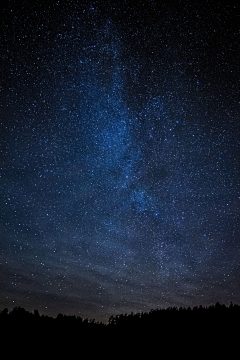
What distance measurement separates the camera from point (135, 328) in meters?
35.0

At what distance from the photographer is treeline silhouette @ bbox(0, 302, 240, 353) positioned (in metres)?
26.2

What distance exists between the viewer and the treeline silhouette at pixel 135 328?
2623 cm

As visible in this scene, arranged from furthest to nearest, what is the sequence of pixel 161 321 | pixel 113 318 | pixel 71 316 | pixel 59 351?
1. pixel 71 316
2. pixel 113 318
3. pixel 161 321
4. pixel 59 351

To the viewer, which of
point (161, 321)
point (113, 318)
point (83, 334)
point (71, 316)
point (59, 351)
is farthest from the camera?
point (71, 316)

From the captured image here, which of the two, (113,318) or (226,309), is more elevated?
(226,309)

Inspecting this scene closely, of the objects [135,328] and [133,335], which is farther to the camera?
[135,328]

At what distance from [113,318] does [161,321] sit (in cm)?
1114

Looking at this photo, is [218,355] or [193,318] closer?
[218,355]

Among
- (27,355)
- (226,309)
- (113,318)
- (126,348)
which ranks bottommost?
(27,355)

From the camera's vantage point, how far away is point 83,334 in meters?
37.3

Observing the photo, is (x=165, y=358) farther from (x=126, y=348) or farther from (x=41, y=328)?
(x=41, y=328)

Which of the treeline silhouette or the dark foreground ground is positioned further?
the treeline silhouette

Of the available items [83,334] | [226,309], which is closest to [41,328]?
[83,334]

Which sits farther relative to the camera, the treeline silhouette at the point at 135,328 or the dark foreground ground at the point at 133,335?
the treeline silhouette at the point at 135,328
